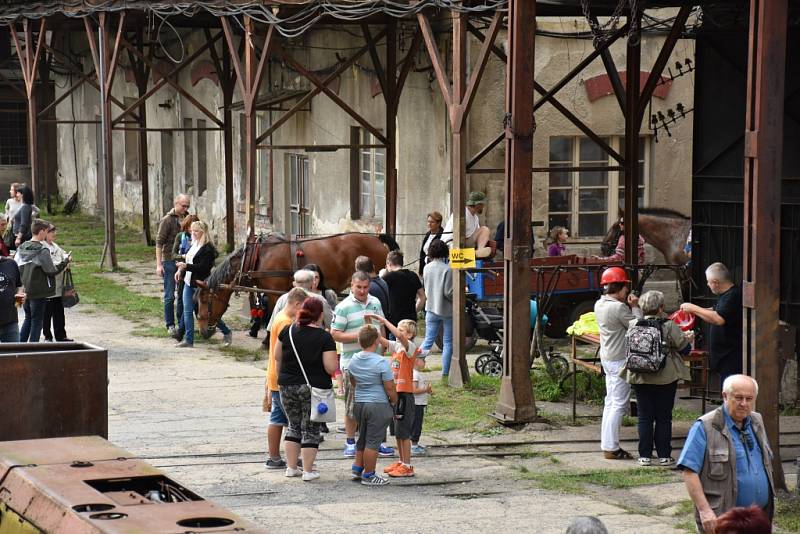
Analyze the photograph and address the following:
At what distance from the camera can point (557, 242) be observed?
1838 cm

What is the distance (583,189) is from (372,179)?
13.2 feet

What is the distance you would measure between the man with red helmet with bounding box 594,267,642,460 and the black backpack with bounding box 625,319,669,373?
1.14 ft

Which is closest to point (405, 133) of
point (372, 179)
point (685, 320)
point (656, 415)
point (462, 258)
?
point (372, 179)

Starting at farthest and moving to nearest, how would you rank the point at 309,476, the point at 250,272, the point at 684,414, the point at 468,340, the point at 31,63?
the point at 31,63 < the point at 250,272 < the point at 468,340 < the point at 684,414 < the point at 309,476

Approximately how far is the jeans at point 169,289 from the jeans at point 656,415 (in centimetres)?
792

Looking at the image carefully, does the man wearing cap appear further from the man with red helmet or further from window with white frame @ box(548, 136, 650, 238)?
the man with red helmet

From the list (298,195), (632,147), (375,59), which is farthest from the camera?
(298,195)

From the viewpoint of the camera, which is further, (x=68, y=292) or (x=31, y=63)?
(x=31, y=63)

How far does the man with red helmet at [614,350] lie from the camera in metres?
11.0

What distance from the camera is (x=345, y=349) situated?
1125cm

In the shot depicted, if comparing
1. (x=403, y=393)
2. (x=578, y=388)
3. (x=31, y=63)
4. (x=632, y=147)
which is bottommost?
(x=578, y=388)

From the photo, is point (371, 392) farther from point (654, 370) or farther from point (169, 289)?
point (169, 289)

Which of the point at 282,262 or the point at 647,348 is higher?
the point at 282,262

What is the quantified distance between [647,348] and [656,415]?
0.61 metres
